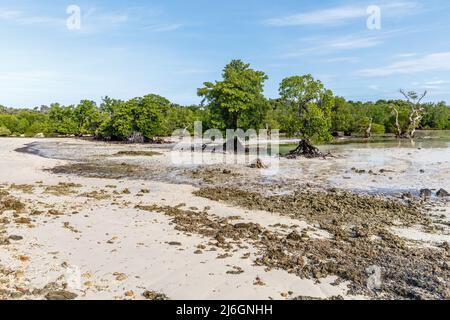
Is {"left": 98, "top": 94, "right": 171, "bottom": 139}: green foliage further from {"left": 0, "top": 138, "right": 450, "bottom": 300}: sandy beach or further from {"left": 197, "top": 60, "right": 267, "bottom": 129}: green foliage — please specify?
{"left": 0, "top": 138, "right": 450, "bottom": 300}: sandy beach

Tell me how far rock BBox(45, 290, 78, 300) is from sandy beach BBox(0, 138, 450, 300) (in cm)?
2

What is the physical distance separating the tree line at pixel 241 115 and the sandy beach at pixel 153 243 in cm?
1674

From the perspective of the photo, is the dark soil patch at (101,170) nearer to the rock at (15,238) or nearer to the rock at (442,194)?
the rock at (15,238)

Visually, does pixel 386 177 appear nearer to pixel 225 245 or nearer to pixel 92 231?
pixel 225 245

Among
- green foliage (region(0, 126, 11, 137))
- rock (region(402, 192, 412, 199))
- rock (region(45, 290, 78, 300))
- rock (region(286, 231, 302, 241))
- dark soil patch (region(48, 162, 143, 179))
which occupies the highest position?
green foliage (region(0, 126, 11, 137))

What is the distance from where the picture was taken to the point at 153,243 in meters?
9.54

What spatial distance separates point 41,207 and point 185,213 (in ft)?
17.4

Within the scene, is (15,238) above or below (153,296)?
above

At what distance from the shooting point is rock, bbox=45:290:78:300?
256 inches

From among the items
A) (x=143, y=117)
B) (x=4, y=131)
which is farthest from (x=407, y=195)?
(x=4, y=131)

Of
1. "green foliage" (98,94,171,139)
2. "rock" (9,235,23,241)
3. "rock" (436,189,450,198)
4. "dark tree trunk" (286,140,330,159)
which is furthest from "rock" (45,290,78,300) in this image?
"green foliage" (98,94,171,139)

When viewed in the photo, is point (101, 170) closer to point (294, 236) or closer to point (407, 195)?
point (294, 236)

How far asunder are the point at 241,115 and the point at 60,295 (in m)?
34.2
